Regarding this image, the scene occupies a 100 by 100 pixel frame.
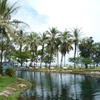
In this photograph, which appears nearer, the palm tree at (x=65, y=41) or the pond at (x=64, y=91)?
the pond at (x=64, y=91)

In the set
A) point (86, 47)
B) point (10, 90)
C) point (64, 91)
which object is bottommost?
point (64, 91)

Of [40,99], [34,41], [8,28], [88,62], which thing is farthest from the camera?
[34,41]

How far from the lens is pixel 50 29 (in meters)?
77.9

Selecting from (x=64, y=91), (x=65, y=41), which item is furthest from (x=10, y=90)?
(x=65, y=41)

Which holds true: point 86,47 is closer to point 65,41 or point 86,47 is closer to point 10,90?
point 65,41

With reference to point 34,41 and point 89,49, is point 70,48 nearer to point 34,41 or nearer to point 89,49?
point 89,49

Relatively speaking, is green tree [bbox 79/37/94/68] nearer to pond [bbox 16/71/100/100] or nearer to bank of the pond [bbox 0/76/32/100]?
pond [bbox 16/71/100/100]

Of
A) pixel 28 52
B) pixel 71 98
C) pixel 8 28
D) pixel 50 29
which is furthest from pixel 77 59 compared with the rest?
pixel 71 98

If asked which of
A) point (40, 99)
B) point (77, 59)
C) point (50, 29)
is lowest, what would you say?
point (40, 99)

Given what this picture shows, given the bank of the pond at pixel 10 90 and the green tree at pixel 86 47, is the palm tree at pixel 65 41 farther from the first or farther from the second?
the bank of the pond at pixel 10 90

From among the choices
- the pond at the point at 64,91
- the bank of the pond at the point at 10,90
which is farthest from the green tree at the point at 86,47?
the bank of the pond at the point at 10,90

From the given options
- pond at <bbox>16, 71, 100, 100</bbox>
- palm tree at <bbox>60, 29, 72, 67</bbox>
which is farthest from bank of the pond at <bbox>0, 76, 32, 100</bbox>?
palm tree at <bbox>60, 29, 72, 67</bbox>

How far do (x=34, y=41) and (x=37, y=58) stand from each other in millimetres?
11552

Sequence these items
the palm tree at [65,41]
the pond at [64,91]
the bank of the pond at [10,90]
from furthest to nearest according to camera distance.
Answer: the palm tree at [65,41] < the pond at [64,91] < the bank of the pond at [10,90]
